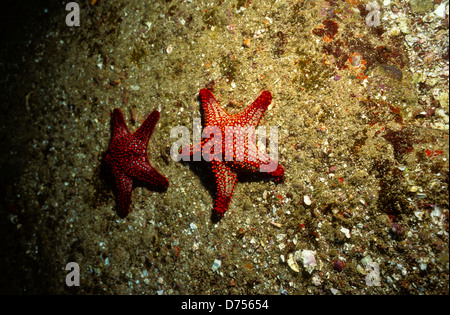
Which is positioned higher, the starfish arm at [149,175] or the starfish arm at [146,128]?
the starfish arm at [146,128]

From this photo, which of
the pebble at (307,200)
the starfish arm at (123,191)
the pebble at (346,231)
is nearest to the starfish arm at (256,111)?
the pebble at (307,200)

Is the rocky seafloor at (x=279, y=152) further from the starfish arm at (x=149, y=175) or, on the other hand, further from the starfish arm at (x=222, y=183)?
the starfish arm at (x=222, y=183)

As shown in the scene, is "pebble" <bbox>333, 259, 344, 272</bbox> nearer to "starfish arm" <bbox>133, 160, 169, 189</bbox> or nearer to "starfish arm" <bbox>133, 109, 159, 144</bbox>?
"starfish arm" <bbox>133, 160, 169, 189</bbox>

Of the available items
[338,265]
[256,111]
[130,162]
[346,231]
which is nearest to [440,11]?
[256,111]

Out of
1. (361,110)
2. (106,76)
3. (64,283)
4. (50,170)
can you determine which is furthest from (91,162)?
(361,110)

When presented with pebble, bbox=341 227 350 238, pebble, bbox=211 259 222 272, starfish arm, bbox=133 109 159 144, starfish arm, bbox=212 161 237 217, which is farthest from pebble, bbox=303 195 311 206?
starfish arm, bbox=133 109 159 144

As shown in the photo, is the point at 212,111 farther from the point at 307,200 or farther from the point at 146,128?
the point at 307,200
